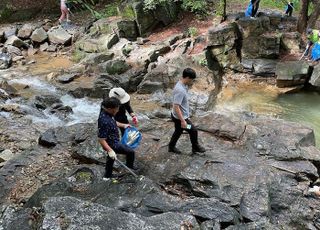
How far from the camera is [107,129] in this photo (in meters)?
6.33

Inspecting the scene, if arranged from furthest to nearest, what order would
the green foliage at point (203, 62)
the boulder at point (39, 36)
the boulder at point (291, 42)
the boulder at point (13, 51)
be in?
the boulder at point (39, 36)
the boulder at point (13, 51)
the boulder at point (291, 42)
the green foliage at point (203, 62)

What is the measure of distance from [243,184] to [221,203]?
3.07ft

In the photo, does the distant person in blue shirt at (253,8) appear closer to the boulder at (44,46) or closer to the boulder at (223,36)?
the boulder at (223,36)

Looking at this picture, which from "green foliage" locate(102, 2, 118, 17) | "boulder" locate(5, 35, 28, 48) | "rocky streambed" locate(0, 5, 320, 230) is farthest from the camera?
"green foliage" locate(102, 2, 118, 17)

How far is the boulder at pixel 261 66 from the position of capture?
15.6 metres

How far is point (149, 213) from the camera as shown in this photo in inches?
231

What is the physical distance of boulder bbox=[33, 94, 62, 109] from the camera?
44.3 ft

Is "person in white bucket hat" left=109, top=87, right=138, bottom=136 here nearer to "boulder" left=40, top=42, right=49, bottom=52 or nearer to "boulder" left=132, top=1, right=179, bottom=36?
"boulder" left=132, top=1, right=179, bottom=36

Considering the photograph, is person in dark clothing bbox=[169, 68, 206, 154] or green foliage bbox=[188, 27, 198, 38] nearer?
person in dark clothing bbox=[169, 68, 206, 154]

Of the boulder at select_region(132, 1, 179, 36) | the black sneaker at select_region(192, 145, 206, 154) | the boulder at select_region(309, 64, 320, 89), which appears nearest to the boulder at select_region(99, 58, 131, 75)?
the boulder at select_region(132, 1, 179, 36)

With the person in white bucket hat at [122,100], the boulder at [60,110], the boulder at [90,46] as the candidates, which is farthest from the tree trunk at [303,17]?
the person in white bucket hat at [122,100]

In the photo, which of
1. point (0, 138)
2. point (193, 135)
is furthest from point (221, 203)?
point (0, 138)

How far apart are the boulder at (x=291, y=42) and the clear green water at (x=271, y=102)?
2.68 meters

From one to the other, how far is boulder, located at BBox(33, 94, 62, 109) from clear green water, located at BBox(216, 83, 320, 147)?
Result: 578 centimetres
